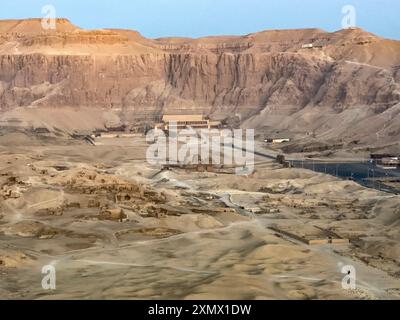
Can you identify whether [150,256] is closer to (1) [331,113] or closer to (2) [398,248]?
(2) [398,248]

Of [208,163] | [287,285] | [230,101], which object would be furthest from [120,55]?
[287,285]
